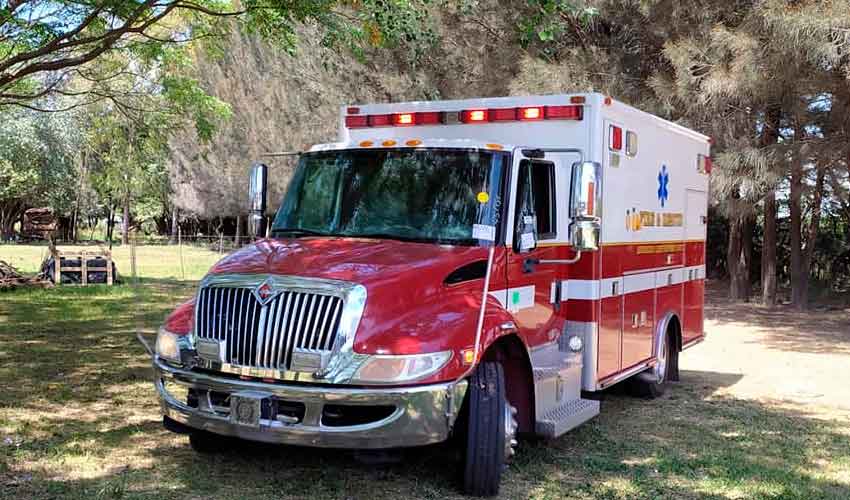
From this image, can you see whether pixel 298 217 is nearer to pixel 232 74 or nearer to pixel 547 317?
pixel 547 317

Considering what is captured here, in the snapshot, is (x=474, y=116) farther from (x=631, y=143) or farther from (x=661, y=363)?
(x=661, y=363)

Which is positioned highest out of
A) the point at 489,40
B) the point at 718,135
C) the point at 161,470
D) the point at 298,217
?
the point at 489,40

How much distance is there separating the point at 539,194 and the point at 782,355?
8.00 metres

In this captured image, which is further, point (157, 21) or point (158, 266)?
point (158, 266)

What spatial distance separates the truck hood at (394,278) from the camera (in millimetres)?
5086

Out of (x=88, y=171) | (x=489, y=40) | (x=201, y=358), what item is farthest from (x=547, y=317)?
(x=88, y=171)

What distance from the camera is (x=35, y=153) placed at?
46.0 metres

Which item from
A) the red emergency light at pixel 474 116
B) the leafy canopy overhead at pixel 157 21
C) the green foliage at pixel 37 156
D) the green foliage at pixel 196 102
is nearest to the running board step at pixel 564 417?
the red emergency light at pixel 474 116

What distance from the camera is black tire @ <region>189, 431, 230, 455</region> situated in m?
6.26

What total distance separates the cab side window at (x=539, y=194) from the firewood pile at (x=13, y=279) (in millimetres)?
16344

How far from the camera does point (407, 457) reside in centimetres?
638

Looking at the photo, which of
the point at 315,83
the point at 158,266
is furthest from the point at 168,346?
the point at 158,266

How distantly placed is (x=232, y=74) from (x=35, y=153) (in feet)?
70.0

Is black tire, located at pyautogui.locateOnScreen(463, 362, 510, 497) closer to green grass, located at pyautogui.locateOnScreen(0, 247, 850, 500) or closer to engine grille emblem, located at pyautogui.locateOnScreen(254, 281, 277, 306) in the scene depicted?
green grass, located at pyautogui.locateOnScreen(0, 247, 850, 500)
